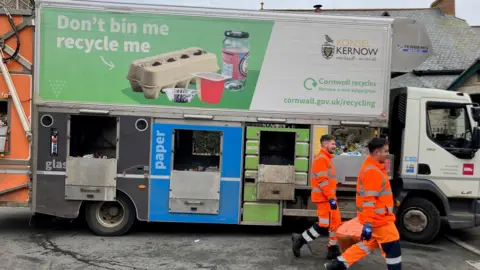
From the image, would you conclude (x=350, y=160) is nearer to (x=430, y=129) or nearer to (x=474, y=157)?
(x=430, y=129)

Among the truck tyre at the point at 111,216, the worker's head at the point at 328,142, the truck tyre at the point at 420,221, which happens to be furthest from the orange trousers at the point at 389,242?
the truck tyre at the point at 111,216

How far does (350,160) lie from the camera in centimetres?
644

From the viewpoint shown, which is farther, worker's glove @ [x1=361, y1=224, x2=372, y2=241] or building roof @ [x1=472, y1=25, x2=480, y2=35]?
building roof @ [x1=472, y1=25, x2=480, y2=35]

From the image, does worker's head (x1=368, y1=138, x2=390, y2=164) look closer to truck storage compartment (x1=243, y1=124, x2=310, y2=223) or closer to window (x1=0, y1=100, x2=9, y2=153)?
truck storage compartment (x1=243, y1=124, x2=310, y2=223)

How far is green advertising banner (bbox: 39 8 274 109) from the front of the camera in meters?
6.21

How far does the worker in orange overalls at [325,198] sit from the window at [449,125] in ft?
6.63

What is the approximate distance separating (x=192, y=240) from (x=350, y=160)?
2729mm

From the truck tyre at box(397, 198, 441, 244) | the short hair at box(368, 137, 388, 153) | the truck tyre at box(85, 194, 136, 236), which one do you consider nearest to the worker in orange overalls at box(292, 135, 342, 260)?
the short hair at box(368, 137, 388, 153)

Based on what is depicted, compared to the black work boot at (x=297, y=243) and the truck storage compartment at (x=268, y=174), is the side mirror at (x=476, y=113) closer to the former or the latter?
the truck storage compartment at (x=268, y=174)

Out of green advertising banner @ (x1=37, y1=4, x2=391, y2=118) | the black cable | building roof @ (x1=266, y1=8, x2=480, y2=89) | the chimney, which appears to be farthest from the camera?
the chimney

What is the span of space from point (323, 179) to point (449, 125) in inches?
105

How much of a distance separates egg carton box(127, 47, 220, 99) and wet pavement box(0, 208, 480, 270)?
7.41ft

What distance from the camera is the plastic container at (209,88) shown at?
635cm

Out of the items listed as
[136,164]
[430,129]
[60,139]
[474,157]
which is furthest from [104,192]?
[474,157]
